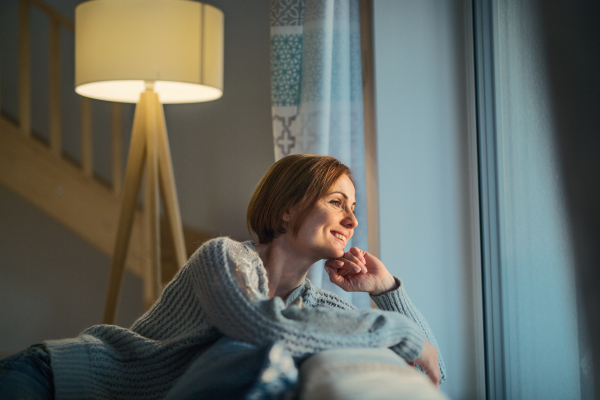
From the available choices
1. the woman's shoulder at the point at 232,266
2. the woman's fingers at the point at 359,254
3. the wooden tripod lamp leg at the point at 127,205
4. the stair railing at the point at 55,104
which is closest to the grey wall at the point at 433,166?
the woman's fingers at the point at 359,254

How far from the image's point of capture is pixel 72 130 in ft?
9.45

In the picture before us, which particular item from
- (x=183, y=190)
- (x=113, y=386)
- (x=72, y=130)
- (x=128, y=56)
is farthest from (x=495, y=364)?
(x=72, y=130)

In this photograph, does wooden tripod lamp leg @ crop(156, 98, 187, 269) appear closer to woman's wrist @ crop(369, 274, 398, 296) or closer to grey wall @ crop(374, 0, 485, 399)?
grey wall @ crop(374, 0, 485, 399)

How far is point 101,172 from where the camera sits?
9.45 ft

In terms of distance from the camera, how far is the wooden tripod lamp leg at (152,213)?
71.5 inches

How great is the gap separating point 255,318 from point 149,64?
3.79 ft

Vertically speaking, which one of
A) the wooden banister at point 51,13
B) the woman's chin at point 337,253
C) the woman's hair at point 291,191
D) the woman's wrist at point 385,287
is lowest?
the woman's wrist at point 385,287

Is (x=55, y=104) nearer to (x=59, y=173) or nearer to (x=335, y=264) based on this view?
(x=59, y=173)

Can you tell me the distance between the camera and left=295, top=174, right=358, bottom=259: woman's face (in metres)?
1.16

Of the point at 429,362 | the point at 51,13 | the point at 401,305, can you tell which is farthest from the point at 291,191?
the point at 51,13

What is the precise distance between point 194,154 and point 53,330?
47.1 inches

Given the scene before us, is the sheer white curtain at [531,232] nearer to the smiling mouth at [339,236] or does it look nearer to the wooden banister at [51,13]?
the smiling mouth at [339,236]

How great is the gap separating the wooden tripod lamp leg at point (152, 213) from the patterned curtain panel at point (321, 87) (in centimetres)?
44

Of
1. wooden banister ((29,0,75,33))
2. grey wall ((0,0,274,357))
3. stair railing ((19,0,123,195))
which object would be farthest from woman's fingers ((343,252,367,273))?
wooden banister ((29,0,75,33))
